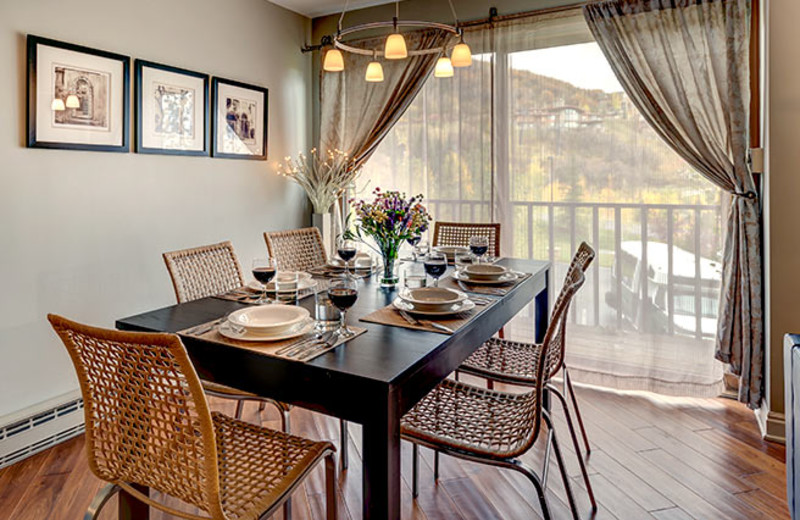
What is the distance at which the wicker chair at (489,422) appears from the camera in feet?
4.74

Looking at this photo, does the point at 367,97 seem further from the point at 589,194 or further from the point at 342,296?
the point at 342,296

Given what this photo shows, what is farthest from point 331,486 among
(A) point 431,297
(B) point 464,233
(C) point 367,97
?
(C) point 367,97

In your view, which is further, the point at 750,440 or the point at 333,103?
the point at 333,103

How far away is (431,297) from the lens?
1.84m

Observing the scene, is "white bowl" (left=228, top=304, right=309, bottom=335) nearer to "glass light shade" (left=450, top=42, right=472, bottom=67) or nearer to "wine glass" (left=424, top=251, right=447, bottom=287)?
"wine glass" (left=424, top=251, right=447, bottom=287)

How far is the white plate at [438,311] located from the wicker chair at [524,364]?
0.39m

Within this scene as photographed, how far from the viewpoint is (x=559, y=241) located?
333cm

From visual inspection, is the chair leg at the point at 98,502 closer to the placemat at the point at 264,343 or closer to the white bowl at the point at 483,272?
the placemat at the point at 264,343

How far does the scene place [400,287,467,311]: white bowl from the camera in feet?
5.54

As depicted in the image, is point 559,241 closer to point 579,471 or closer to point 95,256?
point 579,471

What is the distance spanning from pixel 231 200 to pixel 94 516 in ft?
8.17

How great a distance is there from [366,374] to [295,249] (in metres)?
1.78

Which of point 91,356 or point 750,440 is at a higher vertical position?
point 91,356

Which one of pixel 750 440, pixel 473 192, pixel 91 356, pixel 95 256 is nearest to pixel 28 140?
pixel 95 256
